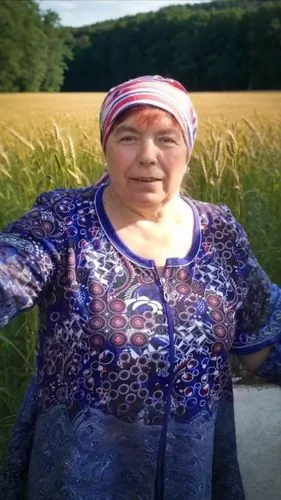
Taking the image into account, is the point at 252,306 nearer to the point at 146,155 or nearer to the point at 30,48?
the point at 146,155

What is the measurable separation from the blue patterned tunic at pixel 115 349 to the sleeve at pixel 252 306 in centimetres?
3

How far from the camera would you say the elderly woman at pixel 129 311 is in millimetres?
1066

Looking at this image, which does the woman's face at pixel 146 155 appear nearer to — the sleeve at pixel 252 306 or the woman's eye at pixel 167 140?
the woman's eye at pixel 167 140

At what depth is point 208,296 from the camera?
1144 mm

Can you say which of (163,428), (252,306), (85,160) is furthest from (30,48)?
(163,428)

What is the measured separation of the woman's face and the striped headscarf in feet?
0.04

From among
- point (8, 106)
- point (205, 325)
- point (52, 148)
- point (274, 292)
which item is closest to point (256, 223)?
point (52, 148)

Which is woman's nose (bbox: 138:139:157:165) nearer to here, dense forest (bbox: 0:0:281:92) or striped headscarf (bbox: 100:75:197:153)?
striped headscarf (bbox: 100:75:197:153)

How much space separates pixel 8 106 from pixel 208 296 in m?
1.09

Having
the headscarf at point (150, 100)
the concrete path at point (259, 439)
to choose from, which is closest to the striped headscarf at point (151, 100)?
the headscarf at point (150, 100)

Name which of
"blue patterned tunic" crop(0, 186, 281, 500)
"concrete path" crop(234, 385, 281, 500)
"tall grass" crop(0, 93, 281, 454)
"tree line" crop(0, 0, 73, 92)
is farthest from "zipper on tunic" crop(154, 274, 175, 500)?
"tree line" crop(0, 0, 73, 92)

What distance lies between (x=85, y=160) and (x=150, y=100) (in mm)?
1316

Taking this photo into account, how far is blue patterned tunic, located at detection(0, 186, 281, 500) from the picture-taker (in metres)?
1.08

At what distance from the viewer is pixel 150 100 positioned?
1.04m
